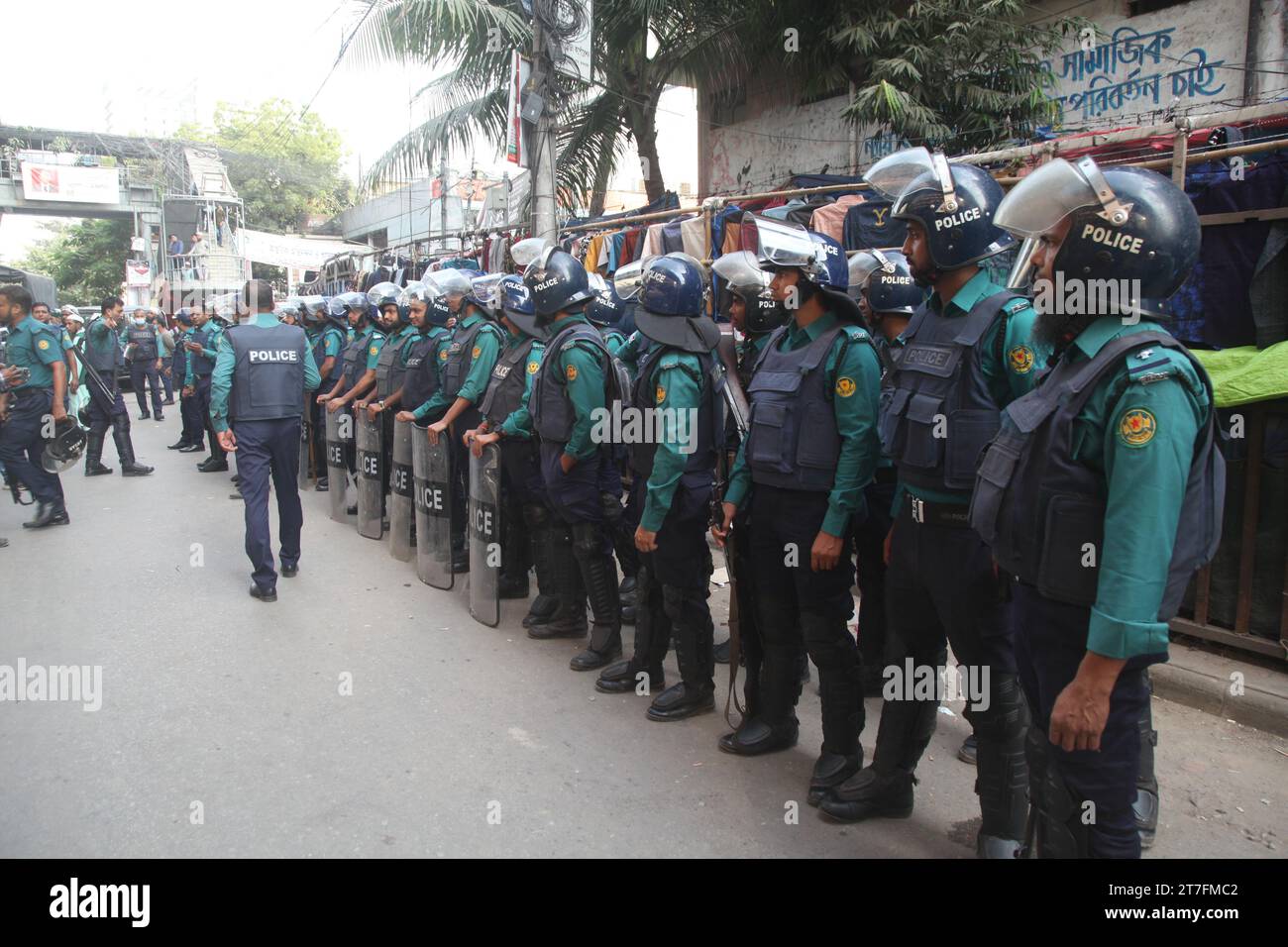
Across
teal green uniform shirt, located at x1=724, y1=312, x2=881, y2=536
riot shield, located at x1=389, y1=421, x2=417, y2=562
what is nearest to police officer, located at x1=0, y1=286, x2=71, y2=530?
riot shield, located at x1=389, y1=421, x2=417, y2=562

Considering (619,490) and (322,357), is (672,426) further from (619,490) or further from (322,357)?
(322,357)

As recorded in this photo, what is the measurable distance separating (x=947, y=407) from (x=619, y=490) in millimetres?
2512

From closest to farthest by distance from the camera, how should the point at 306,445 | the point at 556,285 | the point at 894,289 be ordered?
the point at 894,289, the point at 556,285, the point at 306,445

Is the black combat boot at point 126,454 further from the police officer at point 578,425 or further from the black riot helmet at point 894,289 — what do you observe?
the black riot helmet at point 894,289

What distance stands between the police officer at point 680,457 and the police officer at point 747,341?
5.8 inches

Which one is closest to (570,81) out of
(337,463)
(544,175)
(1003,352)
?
(544,175)

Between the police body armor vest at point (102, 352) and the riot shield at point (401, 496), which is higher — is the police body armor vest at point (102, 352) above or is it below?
above

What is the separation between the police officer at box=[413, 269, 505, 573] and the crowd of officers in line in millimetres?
29

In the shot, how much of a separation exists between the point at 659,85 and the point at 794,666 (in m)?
11.4

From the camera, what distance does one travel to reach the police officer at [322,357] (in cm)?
938

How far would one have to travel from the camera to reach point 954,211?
2689mm

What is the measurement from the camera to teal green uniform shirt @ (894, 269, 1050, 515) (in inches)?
103

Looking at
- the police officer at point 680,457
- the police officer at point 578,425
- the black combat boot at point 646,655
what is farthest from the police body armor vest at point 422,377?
the black combat boot at point 646,655
